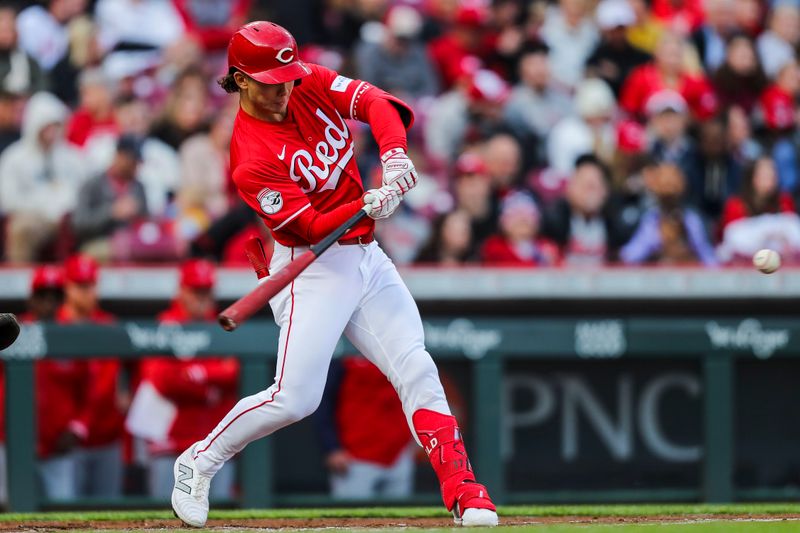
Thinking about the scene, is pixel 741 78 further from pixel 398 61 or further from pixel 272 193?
pixel 272 193

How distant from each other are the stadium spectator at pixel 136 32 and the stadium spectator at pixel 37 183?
905 mm

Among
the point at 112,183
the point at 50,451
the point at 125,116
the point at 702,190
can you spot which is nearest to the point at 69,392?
the point at 50,451

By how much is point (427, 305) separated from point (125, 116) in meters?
2.66

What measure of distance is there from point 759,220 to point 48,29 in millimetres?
5031

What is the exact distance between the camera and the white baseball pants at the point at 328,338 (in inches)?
192

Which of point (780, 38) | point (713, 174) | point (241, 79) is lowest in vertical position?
point (713, 174)

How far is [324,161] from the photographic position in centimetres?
492

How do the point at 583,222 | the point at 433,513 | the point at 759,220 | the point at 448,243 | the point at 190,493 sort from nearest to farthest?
the point at 190,493 < the point at 433,513 < the point at 448,243 < the point at 583,222 < the point at 759,220

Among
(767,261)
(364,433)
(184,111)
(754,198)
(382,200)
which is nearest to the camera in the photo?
(382,200)

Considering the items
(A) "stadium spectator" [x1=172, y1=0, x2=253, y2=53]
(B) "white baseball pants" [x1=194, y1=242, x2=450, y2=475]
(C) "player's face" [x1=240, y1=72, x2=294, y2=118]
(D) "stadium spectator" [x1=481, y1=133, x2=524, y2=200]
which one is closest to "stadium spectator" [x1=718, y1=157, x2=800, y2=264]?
(D) "stadium spectator" [x1=481, y1=133, x2=524, y2=200]

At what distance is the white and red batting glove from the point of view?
467 cm

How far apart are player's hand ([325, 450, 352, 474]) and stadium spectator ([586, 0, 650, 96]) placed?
3.77 metres

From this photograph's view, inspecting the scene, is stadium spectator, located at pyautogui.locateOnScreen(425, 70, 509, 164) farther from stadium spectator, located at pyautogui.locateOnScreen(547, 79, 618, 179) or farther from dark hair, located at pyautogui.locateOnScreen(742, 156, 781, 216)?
dark hair, located at pyautogui.locateOnScreen(742, 156, 781, 216)

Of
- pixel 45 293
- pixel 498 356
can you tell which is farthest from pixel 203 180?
pixel 498 356
